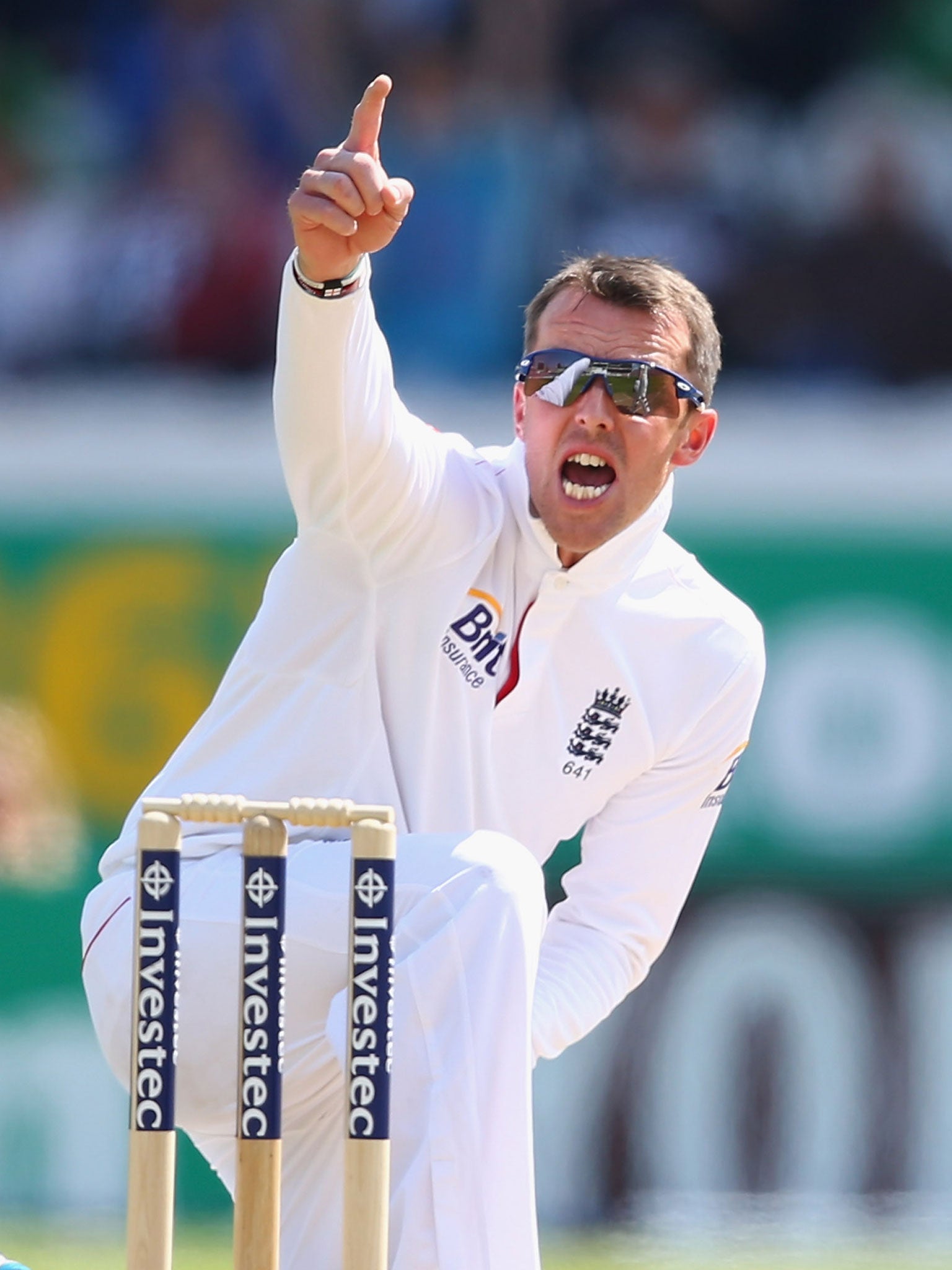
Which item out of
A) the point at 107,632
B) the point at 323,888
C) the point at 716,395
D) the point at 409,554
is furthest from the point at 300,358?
the point at 716,395

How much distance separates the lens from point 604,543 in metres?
3.54

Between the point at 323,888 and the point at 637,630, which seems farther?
the point at 637,630

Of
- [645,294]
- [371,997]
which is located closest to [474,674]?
[645,294]

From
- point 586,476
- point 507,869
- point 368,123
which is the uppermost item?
point 368,123

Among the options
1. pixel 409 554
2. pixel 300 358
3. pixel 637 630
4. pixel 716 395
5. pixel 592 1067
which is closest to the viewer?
pixel 300 358

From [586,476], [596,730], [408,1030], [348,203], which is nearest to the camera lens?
[348,203]

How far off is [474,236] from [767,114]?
1.11m

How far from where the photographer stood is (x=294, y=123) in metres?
7.40

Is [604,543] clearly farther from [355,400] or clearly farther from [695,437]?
[355,400]

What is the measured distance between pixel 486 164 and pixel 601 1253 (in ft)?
11.2

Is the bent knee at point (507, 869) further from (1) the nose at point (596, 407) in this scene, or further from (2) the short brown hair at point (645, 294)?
(2) the short brown hair at point (645, 294)

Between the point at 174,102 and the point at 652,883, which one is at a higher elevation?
the point at 174,102

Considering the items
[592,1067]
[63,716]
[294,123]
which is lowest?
[592,1067]

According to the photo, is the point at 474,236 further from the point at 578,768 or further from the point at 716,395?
the point at 578,768
